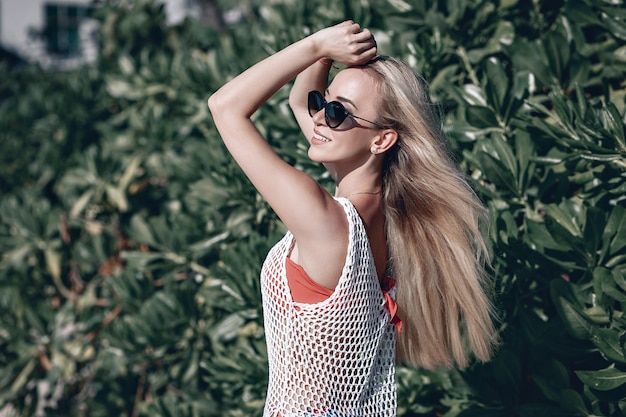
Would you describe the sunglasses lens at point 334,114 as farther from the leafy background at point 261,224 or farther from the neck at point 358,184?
the leafy background at point 261,224

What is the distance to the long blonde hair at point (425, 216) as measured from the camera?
1979 mm

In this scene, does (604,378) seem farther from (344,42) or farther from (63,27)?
(63,27)

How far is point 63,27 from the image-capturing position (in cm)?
2156

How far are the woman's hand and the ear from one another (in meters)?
0.21

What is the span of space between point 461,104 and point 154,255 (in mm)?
1696

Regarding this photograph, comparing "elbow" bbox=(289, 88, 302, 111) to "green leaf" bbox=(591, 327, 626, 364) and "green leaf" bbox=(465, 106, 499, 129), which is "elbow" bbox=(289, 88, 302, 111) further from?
"green leaf" bbox=(591, 327, 626, 364)

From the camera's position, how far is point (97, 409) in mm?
3828

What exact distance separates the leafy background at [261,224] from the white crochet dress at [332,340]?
0.63 metres

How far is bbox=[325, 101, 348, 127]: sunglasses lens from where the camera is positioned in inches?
73.5

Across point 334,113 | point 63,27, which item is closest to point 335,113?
point 334,113

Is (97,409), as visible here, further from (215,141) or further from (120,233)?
(215,141)

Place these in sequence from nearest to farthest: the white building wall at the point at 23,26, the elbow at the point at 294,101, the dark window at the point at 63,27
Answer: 1. the elbow at the point at 294,101
2. the white building wall at the point at 23,26
3. the dark window at the point at 63,27

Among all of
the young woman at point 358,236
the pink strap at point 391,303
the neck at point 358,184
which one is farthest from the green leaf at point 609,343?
the neck at point 358,184

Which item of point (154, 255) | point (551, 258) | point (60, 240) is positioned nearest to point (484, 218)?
point (551, 258)
